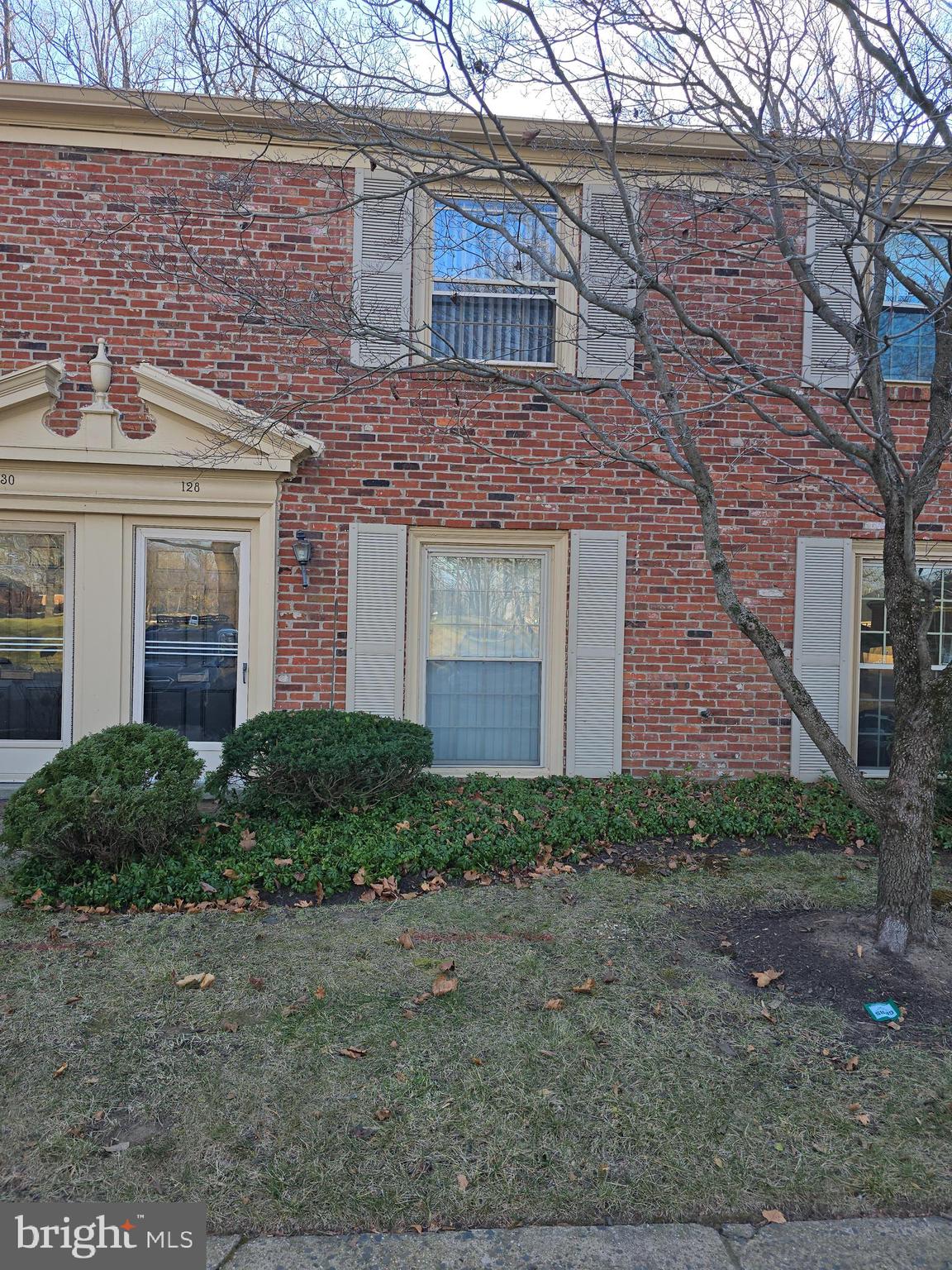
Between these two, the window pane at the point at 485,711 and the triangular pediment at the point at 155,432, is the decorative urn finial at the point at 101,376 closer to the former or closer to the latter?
the triangular pediment at the point at 155,432

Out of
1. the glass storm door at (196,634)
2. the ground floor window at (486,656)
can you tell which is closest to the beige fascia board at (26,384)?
the glass storm door at (196,634)

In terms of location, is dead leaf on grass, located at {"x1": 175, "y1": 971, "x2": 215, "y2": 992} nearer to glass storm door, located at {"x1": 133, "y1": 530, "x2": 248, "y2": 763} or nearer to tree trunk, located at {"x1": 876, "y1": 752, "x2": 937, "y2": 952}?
tree trunk, located at {"x1": 876, "y1": 752, "x2": 937, "y2": 952}

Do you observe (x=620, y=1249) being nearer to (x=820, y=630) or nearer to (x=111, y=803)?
(x=111, y=803)

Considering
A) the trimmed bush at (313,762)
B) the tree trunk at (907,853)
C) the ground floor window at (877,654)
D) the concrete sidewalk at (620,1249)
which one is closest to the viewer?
the concrete sidewalk at (620,1249)

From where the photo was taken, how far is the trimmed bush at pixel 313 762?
5.52m

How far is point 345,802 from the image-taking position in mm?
5691

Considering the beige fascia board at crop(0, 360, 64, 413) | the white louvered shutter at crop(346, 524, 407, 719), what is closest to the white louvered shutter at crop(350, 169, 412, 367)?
the white louvered shutter at crop(346, 524, 407, 719)

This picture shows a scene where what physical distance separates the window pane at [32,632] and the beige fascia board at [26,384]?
1038 millimetres

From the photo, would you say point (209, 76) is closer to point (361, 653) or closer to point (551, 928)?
point (361, 653)

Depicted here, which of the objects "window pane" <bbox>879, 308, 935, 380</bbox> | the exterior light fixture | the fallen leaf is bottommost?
the fallen leaf

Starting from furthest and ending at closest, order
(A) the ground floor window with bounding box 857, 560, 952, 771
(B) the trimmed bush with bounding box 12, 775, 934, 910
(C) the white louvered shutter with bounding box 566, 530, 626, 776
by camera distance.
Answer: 1. (A) the ground floor window with bounding box 857, 560, 952, 771
2. (C) the white louvered shutter with bounding box 566, 530, 626, 776
3. (B) the trimmed bush with bounding box 12, 775, 934, 910

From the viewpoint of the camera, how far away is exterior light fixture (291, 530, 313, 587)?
261 inches

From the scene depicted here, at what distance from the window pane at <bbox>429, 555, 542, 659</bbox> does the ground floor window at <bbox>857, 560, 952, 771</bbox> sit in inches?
111

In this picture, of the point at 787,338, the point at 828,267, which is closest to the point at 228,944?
the point at 787,338
